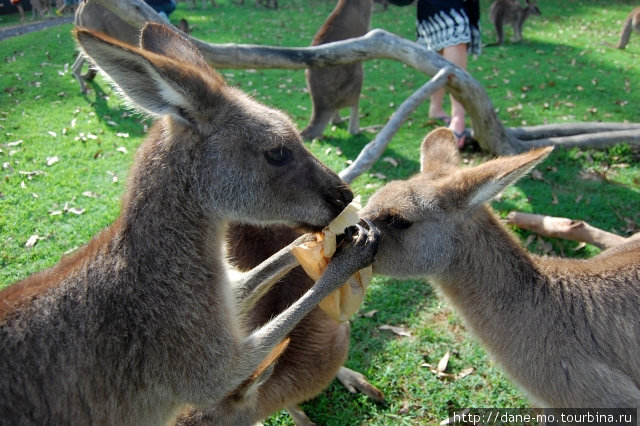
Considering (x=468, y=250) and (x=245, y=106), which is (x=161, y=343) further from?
(x=468, y=250)

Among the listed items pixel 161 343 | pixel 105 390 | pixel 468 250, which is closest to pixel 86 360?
pixel 105 390

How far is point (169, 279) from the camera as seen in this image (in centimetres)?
241

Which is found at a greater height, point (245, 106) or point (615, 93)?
point (245, 106)

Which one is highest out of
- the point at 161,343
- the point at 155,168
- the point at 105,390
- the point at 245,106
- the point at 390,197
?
the point at 245,106

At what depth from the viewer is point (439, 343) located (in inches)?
156

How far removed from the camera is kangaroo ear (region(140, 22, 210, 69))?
2.81 m

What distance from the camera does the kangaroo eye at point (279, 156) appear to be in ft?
8.28

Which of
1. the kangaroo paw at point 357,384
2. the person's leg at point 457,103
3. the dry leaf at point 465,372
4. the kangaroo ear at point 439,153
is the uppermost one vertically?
the kangaroo ear at point 439,153

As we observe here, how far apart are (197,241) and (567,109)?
24.4ft

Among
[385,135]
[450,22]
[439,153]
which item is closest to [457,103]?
[450,22]

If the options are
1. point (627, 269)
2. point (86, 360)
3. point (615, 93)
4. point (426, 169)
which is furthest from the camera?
point (615, 93)

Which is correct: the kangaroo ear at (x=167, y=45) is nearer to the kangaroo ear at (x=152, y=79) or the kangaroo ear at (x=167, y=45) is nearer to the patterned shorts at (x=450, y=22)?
the kangaroo ear at (x=152, y=79)

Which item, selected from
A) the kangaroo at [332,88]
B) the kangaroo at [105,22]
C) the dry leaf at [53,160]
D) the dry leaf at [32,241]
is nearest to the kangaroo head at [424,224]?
the dry leaf at [32,241]

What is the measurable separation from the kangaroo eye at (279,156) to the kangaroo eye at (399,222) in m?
0.75
